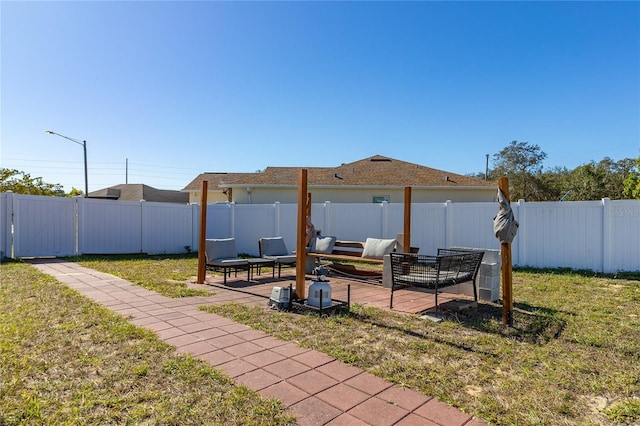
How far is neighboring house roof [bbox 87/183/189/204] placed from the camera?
106ft

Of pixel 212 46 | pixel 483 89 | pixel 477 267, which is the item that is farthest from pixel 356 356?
pixel 483 89

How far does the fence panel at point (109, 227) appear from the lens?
12047 millimetres

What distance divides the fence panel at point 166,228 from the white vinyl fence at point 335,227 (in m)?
0.03

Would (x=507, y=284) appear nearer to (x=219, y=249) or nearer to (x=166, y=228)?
(x=219, y=249)

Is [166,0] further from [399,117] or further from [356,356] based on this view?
[399,117]

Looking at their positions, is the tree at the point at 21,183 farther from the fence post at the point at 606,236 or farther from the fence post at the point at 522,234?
the fence post at the point at 606,236

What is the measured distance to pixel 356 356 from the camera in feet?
11.3

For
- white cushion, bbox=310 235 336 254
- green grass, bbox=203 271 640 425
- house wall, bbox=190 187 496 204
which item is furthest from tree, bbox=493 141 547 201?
green grass, bbox=203 271 640 425

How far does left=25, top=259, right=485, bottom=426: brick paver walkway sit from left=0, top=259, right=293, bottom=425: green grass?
0.59 ft

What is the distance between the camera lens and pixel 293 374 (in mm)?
3033

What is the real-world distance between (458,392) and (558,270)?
814cm

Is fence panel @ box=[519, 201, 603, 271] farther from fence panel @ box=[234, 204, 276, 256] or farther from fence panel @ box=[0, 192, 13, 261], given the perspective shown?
fence panel @ box=[0, 192, 13, 261]

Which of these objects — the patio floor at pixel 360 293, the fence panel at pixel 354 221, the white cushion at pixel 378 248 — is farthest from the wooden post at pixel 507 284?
the fence panel at pixel 354 221

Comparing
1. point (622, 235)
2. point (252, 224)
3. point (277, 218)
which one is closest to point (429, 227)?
point (622, 235)
